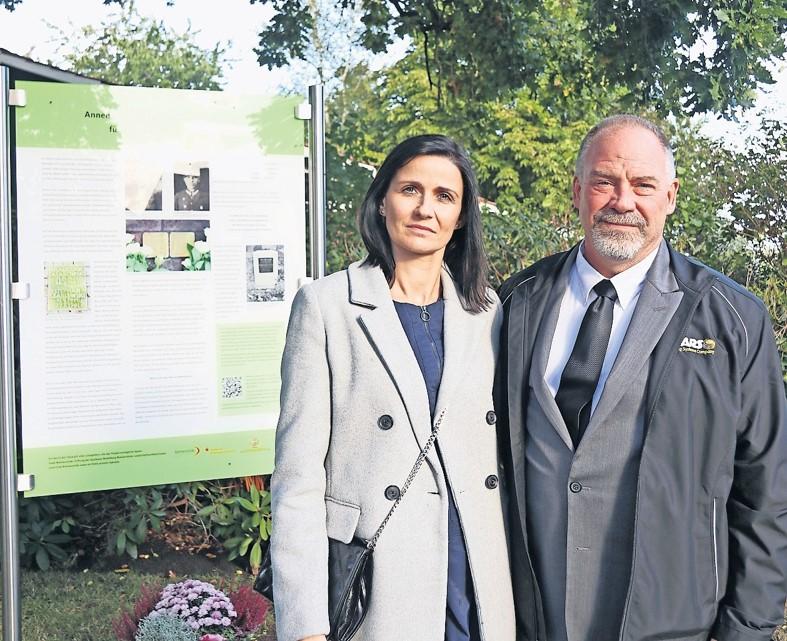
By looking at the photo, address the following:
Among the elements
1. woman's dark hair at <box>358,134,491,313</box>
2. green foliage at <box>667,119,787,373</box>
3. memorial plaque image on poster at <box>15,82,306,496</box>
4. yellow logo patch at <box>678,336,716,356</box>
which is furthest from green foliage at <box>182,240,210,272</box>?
green foliage at <box>667,119,787,373</box>

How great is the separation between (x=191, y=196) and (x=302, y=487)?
2.21 m

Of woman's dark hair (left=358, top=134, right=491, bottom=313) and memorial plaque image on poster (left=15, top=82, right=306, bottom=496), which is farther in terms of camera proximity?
memorial plaque image on poster (left=15, top=82, right=306, bottom=496)

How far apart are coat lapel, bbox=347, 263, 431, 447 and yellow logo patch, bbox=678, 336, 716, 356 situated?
2.31ft

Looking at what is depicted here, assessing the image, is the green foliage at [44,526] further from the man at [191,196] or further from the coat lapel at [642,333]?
the coat lapel at [642,333]

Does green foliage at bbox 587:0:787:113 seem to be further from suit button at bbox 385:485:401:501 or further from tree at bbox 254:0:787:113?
suit button at bbox 385:485:401:501

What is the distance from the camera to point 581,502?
2.62 m

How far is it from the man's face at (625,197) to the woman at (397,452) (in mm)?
426

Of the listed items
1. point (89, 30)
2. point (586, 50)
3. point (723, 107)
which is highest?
point (89, 30)

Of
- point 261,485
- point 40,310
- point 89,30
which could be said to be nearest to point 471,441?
point 40,310

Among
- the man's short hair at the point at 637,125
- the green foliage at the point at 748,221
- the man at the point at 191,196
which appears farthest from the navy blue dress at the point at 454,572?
the green foliage at the point at 748,221

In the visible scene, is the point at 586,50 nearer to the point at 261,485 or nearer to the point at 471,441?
the point at 261,485

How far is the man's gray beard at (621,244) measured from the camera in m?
2.76

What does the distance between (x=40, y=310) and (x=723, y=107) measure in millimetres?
4488

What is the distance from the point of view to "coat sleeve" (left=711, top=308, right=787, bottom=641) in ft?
8.63
